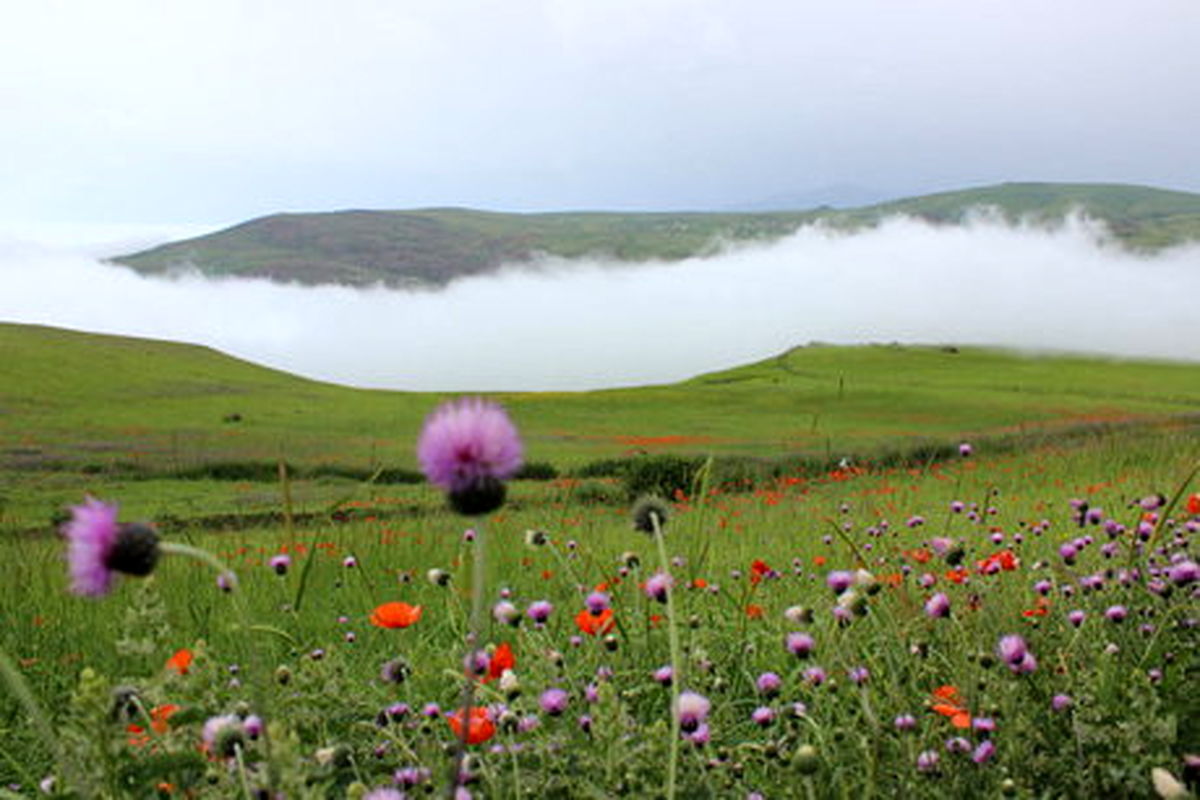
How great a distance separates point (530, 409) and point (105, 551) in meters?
47.3

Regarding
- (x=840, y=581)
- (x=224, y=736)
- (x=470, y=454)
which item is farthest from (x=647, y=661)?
(x=470, y=454)

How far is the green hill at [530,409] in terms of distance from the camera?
30.2m

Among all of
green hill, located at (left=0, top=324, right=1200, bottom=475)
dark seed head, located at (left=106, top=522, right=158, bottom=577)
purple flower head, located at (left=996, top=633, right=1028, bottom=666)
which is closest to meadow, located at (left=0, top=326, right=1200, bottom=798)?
purple flower head, located at (left=996, top=633, right=1028, bottom=666)

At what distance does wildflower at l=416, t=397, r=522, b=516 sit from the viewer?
116 cm

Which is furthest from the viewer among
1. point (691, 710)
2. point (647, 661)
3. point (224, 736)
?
point (647, 661)

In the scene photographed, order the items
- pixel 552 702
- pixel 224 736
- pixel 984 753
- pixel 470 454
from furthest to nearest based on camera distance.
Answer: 1. pixel 552 702
2. pixel 984 753
3. pixel 224 736
4. pixel 470 454

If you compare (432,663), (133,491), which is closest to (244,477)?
(133,491)

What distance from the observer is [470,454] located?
117cm

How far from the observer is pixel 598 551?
6.30 m

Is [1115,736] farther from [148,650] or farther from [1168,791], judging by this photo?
[148,650]

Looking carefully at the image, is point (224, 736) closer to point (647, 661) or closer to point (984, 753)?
point (984, 753)

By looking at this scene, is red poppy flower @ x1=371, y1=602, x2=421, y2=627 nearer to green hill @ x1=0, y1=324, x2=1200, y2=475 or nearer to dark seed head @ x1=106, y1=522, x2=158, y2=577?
dark seed head @ x1=106, y1=522, x2=158, y2=577

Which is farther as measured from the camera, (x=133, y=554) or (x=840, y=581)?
(x=840, y=581)

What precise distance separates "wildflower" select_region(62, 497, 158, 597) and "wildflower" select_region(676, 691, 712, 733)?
3.31 ft
